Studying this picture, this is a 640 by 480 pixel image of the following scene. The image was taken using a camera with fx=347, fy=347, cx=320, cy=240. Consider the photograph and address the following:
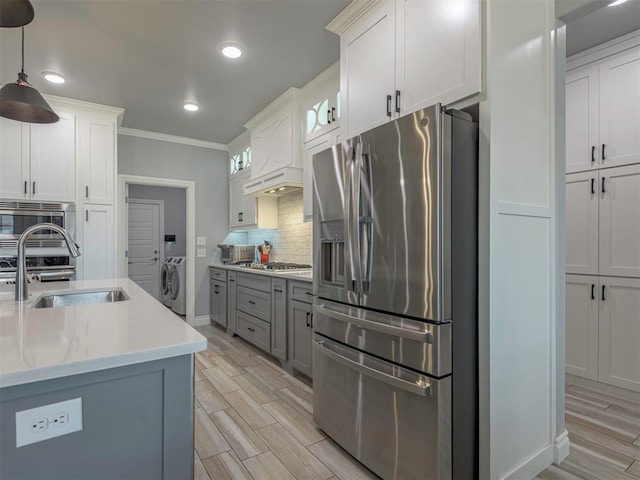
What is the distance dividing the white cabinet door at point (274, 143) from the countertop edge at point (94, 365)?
2.68m

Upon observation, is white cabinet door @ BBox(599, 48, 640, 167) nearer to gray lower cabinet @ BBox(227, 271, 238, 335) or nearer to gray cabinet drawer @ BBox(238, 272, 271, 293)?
gray cabinet drawer @ BBox(238, 272, 271, 293)

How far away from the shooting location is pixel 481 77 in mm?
1533

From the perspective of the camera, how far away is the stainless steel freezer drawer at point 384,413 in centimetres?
145

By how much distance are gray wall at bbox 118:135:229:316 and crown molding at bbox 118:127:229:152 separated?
0.04 meters

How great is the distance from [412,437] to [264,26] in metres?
2.61

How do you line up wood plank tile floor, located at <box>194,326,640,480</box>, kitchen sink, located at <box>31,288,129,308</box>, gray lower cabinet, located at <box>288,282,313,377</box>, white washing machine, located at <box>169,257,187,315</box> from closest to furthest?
wood plank tile floor, located at <box>194,326,640,480</box> < kitchen sink, located at <box>31,288,129,308</box> < gray lower cabinet, located at <box>288,282,313,377</box> < white washing machine, located at <box>169,257,187,315</box>

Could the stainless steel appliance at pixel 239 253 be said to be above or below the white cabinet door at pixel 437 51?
below

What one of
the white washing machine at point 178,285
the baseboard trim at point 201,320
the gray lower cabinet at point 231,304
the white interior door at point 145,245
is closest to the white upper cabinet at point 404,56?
the gray lower cabinet at point 231,304

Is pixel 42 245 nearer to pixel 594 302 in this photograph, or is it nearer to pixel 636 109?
pixel 594 302

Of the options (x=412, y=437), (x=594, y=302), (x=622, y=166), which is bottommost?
(x=412, y=437)

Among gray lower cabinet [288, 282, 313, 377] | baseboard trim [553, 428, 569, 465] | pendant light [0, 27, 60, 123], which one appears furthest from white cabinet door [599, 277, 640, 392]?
pendant light [0, 27, 60, 123]

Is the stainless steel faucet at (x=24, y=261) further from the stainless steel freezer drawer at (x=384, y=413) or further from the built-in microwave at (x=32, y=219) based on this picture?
the built-in microwave at (x=32, y=219)

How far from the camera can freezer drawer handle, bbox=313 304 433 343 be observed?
1.48m

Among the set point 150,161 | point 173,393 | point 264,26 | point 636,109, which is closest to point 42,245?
point 150,161
